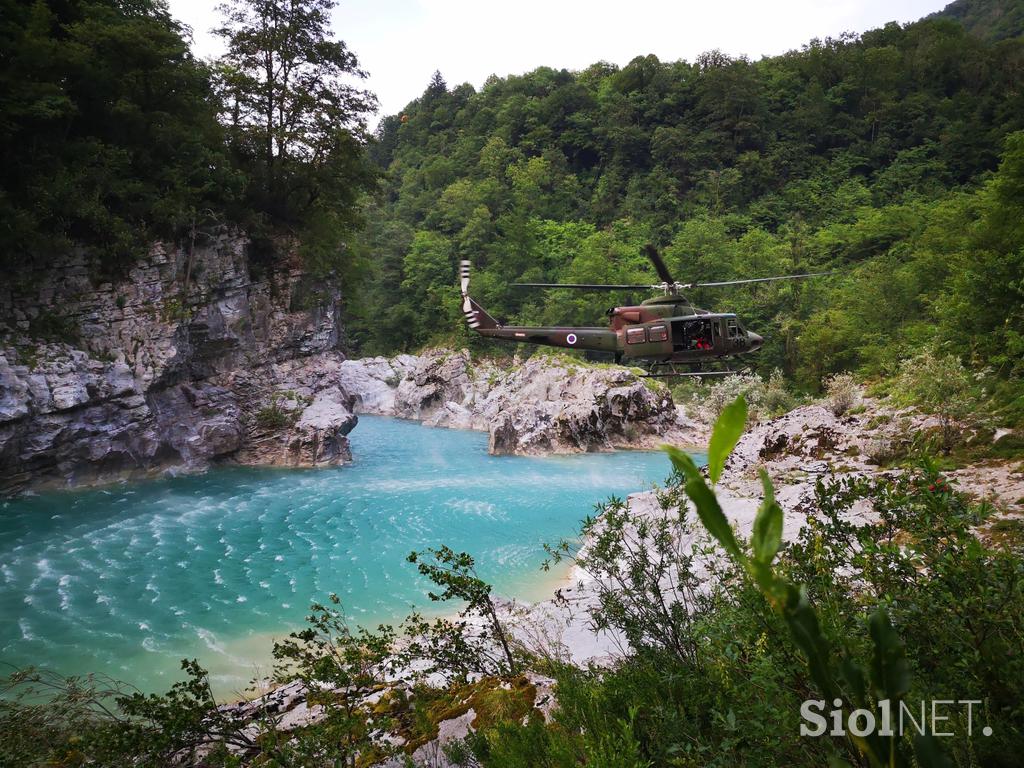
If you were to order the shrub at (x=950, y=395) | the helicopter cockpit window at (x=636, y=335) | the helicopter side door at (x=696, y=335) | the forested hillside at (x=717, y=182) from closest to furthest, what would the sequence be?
the shrub at (x=950, y=395) < the helicopter side door at (x=696, y=335) < the helicopter cockpit window at (x=636, y=335) < the forested hillside at (x=717, y=182)

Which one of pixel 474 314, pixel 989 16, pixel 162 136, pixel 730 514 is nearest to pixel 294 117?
pixel 162 136

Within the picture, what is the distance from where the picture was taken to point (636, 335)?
29.9 ft

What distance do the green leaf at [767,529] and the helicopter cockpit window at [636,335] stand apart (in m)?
8.94

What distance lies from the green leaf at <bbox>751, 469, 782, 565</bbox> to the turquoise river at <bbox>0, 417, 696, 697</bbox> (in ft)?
25.5

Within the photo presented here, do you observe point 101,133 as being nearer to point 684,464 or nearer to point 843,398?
point 684,464

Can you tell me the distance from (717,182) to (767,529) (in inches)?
1582

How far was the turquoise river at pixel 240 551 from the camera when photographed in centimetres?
761

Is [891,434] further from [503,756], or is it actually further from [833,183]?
[833,183]

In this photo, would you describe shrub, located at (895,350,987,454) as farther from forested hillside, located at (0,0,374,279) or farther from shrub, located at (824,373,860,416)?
forested hillside, located at (0,0,374,279)

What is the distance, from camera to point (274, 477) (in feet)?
54.3

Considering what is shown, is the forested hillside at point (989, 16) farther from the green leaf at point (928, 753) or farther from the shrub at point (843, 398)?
the green leaf at point (928, 753)

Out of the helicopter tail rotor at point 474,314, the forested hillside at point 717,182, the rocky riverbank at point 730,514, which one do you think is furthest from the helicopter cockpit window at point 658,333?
the forested hillside at point 717,182

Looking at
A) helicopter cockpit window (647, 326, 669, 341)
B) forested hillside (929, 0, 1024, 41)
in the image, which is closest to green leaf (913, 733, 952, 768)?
helicopter cockpit window (647, 326, 669, 341)

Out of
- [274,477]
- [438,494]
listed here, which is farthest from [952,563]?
[274,477]
